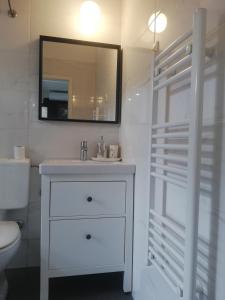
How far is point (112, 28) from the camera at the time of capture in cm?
204

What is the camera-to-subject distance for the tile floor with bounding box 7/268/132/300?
1616 mm

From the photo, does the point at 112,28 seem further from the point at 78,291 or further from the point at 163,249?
the point at 78,291

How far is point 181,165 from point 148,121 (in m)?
0.46

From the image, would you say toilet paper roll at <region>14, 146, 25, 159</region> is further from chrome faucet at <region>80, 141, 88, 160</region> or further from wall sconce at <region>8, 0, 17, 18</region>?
wall sconce at <region>8, 0, 17, 18</region>

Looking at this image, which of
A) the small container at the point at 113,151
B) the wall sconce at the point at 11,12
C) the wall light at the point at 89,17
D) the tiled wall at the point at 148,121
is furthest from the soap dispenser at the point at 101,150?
the wall sconce at the point at 11,12

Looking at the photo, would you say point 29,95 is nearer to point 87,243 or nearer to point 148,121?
point 148,121

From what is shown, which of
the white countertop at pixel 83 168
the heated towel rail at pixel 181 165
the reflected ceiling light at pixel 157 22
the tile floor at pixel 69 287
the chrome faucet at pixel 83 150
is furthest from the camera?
the chrome faucet at pixel 83 150

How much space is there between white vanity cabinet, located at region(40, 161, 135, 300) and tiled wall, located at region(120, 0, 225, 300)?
9 centimetres

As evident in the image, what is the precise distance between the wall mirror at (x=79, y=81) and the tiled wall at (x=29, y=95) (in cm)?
7

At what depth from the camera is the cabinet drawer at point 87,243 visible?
153cm

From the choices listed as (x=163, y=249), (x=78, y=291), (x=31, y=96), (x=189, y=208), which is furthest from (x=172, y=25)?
(x=78, y=291)

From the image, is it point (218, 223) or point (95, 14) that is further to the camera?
point (95, 14)

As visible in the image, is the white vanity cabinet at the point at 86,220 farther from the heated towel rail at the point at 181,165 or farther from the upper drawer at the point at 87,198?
the heated towel rail at the point at 181,165

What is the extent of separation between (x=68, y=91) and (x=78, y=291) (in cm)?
145
